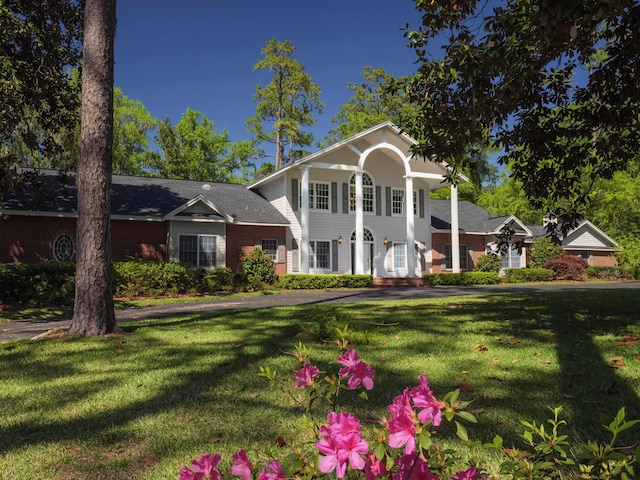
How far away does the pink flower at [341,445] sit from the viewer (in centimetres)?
124

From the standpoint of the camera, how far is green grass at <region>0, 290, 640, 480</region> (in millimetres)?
3283

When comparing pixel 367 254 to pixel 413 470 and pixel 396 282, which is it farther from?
pixel 413 470

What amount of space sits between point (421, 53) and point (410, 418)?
291 inches

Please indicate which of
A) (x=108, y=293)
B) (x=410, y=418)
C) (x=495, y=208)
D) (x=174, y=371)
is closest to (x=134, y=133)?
(x=495, y=208)

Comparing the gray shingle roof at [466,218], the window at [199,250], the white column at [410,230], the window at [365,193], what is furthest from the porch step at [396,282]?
the window at [199,250]

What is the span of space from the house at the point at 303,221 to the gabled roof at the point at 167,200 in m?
0.06

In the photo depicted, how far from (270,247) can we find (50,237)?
10471 millimetres

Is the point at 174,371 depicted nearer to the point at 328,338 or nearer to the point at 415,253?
the point at 328,338

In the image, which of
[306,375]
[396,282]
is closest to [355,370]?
[306,375]

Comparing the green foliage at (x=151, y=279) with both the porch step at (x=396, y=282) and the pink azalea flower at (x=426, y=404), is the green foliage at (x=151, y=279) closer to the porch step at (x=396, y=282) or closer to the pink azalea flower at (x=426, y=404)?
the porch step at (x=396, y=282)

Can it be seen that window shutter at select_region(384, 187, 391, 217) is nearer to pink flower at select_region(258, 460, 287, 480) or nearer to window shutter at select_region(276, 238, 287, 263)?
window shutter at select_region(276, 238, 287, 263)

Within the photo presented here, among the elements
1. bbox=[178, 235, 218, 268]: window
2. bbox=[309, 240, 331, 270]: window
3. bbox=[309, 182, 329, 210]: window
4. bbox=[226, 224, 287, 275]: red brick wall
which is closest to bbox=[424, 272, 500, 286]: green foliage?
bbox=[309, 240, 331, 270]: window

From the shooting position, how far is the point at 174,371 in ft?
17.4

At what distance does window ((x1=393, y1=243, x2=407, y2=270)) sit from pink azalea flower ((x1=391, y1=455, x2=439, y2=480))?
27692 mm
